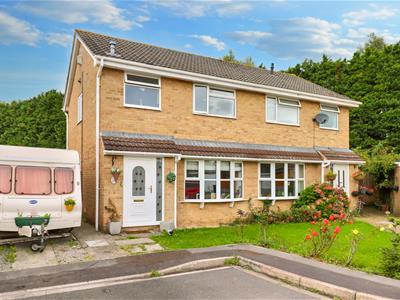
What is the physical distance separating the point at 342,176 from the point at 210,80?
8.84 meters

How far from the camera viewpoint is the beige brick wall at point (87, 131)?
478 inches

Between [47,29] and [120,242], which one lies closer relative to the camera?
[120,242]

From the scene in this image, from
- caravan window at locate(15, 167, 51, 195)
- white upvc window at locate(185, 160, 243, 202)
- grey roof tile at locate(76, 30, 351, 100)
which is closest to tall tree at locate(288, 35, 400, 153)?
grey roof tile at locate(76, 30, 351, 100)

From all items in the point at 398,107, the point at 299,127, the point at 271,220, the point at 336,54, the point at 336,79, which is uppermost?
the point at 336,54

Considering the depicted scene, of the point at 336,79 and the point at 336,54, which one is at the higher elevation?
the point at 336,54

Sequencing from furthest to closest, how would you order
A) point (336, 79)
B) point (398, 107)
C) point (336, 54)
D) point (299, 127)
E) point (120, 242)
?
point (336, 54) → point (336, 79) → point (398, 107) → point (299, 127) → point (120, 242)

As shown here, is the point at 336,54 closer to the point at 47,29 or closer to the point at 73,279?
the point at 47,29

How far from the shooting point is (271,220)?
541 inches

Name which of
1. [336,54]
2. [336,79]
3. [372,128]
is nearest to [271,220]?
[372,128]

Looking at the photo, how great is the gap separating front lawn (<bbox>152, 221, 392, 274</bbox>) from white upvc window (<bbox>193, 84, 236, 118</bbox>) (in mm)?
4514

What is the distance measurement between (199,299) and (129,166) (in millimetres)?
6385

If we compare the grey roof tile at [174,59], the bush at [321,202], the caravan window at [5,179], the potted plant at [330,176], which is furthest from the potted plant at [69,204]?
the potted plant at [330,176]

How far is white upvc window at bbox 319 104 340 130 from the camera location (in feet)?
56.8

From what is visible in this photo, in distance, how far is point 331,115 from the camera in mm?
17641
